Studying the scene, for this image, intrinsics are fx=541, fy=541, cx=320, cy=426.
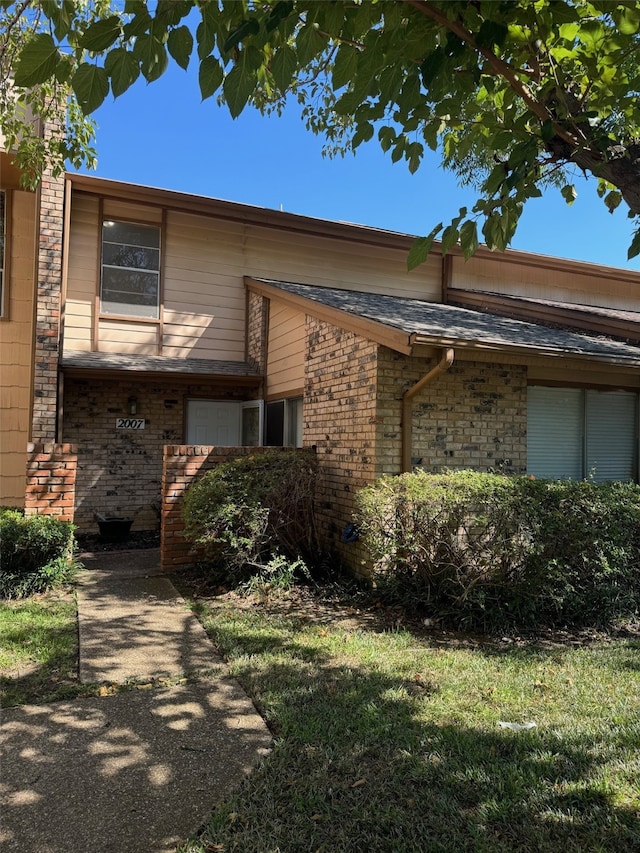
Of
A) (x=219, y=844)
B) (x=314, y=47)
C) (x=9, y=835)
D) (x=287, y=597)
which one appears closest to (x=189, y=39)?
(x=314, y=47)

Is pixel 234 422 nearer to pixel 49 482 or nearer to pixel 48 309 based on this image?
pixel 48 309

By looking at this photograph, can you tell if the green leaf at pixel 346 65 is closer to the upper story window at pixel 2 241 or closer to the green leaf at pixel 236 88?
the green leaf at pixel 236 88

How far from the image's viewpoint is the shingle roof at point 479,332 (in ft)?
19.4

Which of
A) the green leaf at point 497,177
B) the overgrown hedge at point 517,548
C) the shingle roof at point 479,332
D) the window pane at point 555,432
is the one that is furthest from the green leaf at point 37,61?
the window pane at point 555,432

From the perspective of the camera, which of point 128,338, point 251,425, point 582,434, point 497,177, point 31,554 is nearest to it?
point 497,177

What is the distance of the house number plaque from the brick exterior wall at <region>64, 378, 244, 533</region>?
7 cm

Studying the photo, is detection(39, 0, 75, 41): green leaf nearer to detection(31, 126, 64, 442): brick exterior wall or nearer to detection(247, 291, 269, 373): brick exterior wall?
detection(31, 126, 64, 442): brick exterior wall

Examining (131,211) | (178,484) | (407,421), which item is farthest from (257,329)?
(407,421)

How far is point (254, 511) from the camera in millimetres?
6285

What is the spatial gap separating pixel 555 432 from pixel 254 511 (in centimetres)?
411

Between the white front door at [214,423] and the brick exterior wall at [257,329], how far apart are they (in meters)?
1.04

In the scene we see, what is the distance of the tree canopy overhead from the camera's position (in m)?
1.97

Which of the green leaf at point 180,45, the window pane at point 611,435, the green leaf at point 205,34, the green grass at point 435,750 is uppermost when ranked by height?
the green leaf at point 205,34

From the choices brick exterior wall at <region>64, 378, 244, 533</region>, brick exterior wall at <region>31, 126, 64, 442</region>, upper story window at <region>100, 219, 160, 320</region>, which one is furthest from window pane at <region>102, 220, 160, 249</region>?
brick exterior wall at <region>64, 378, 244, 533</region>
